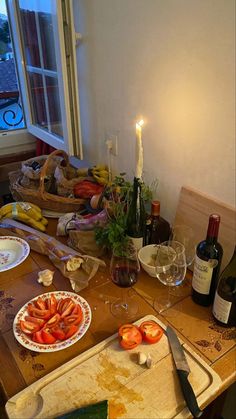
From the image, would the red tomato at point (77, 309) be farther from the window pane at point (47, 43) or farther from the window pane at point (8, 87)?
the window pane at point (8, 87)

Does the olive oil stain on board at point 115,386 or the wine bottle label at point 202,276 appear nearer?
the olive oil stain on board at point 115,386

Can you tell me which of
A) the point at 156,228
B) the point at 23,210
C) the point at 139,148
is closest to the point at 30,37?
the point at 23,210

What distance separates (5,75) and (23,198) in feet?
3.57

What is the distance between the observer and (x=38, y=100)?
176 centimetres

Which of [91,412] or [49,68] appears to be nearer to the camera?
[91,412]

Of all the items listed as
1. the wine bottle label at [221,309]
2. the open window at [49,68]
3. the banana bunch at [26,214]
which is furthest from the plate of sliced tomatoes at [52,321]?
the open window at [49,68]

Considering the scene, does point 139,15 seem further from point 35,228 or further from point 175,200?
point 35,228

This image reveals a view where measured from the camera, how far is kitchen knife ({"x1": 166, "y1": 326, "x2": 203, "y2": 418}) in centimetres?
60

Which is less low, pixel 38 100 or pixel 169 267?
pixel 38 100

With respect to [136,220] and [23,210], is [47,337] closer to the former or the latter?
[136,220]

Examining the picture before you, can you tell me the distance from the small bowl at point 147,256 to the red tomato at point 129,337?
0.23m

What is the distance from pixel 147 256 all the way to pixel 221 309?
0.30 metres

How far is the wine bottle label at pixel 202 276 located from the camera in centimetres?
80

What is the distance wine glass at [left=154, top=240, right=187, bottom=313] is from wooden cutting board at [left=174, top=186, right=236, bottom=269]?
0.10 metres
